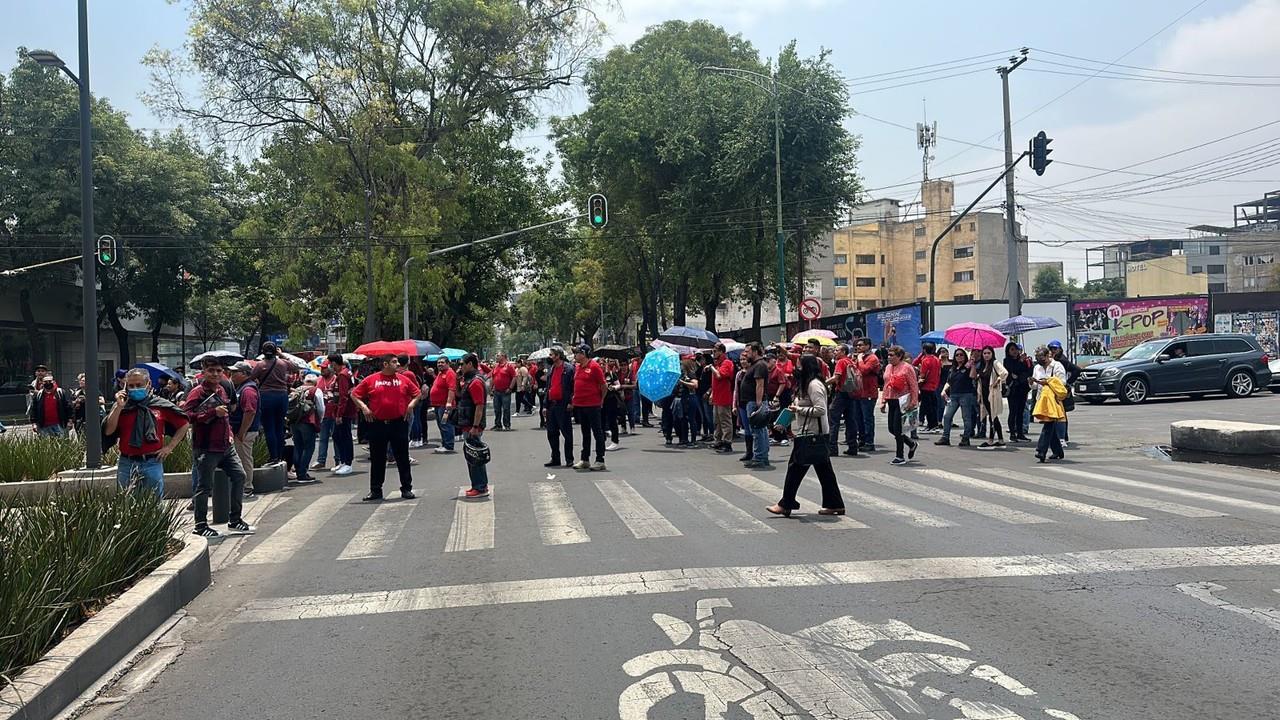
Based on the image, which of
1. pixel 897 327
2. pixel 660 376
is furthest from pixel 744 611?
pixel 897 327

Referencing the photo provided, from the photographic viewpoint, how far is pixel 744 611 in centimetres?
608

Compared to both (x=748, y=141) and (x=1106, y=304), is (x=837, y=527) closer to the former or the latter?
(x=748, y=141)

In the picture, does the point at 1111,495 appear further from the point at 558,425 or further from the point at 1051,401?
the point at 558,425

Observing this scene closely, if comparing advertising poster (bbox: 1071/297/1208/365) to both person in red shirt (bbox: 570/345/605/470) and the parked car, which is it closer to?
the parked car

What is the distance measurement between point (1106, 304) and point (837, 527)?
3224 centimetres

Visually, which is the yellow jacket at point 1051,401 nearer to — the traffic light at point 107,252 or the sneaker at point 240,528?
the sneaker at point 240,528

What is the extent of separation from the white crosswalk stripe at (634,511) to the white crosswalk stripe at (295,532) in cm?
306

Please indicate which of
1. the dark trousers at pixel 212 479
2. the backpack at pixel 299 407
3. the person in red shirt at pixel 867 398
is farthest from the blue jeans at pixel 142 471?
the person in red shirt at pixel 867 398

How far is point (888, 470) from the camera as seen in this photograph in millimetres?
13336

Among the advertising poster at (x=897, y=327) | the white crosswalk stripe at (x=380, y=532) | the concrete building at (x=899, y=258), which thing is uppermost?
the concrete building at (x=899, y=258)

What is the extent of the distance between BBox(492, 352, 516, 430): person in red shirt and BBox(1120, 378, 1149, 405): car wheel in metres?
16.0

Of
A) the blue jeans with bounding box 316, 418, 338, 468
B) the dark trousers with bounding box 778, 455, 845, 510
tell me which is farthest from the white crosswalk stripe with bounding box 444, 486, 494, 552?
the blue jeans with bounding box 316, 418, 338, 468

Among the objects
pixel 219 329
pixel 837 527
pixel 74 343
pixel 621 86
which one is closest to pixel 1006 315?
pixel 621 86

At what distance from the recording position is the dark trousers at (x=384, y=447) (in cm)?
1174
